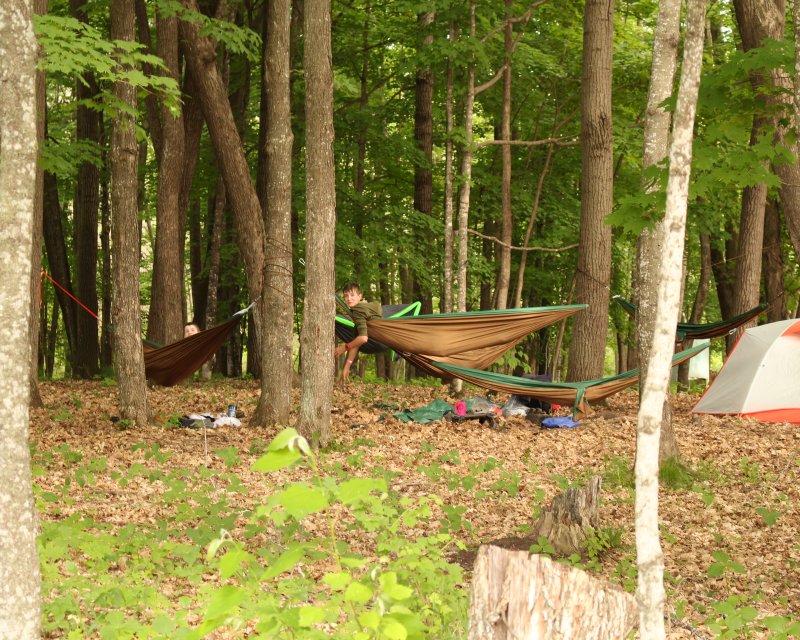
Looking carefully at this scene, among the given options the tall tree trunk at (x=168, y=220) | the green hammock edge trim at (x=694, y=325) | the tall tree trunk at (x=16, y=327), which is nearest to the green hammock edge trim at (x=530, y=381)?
the green hammock edge trim at (x=694, y=325)

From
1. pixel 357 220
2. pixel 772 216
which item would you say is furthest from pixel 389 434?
pixel 772 216

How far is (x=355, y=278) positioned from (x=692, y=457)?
498 cm

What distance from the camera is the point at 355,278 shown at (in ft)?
26.8

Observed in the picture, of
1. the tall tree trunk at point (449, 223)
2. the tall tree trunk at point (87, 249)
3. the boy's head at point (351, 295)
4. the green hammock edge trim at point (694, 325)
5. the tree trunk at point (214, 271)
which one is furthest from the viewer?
the tree trunk at point (214, 271)

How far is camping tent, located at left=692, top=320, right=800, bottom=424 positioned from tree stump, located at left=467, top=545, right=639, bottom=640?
3.93 metres

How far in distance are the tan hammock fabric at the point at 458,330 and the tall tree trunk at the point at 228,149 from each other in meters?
1.04

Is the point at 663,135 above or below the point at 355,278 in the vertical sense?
above

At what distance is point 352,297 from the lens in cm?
548

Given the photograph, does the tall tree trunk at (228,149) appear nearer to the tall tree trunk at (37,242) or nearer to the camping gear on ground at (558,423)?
the tall tree trunk at (37,242)

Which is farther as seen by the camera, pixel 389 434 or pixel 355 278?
pixel 355 278

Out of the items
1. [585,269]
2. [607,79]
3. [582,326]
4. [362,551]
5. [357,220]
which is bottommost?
[362,551]

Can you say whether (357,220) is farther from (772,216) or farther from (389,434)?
(772,216)

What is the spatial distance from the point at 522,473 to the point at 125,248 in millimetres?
2972

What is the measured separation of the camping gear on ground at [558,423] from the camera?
16.1 ft
